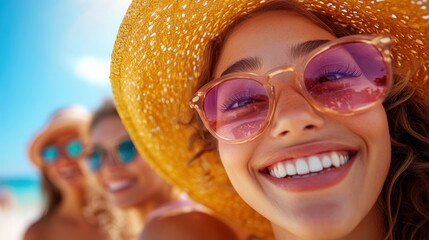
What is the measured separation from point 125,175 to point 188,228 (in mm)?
1009

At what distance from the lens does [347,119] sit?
131 centimetres

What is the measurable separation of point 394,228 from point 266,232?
0.71 metres

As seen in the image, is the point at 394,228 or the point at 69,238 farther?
the point at 69,238

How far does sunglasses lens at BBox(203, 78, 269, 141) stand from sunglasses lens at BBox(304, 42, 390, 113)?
16cm

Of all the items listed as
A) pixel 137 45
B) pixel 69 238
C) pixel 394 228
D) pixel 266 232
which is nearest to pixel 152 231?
A: pixel 266 232

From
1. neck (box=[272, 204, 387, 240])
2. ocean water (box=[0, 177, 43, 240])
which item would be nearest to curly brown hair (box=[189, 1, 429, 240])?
neck (box=[272, 204, 387, 240])

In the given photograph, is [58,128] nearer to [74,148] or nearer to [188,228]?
[74,148]

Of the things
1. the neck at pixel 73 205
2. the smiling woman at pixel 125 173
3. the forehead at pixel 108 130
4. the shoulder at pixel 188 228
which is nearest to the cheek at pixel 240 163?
the shoulder at pixel 188 228

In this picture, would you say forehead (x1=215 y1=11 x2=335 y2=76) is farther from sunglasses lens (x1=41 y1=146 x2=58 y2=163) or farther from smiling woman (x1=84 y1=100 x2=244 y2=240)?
sunglasses lens (x1=41 y1=146 x2=58 y2=163)

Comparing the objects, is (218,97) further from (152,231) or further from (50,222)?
(50,222)

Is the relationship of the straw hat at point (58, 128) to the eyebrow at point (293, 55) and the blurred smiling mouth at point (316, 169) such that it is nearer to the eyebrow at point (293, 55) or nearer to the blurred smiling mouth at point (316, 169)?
the eyebrow at point (293, 55)

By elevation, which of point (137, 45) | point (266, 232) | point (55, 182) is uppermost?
point (137, 45)

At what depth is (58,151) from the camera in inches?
167

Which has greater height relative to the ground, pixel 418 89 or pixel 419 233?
pixel 418 89
